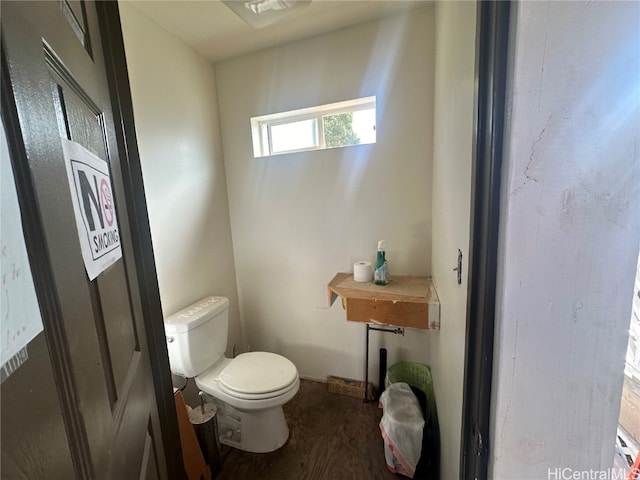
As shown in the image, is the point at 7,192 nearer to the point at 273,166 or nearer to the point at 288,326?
the point at 273,166

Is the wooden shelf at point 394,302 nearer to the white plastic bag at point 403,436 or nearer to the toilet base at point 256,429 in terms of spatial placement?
the white plastic bag at point 403,436

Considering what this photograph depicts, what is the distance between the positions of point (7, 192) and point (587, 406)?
832 millimetres

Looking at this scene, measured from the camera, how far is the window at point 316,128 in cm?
172

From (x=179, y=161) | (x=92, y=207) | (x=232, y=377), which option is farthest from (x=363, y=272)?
(x=92, y=207)

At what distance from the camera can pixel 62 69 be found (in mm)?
432

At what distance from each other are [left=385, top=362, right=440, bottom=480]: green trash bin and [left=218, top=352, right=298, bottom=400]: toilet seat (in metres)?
0.67

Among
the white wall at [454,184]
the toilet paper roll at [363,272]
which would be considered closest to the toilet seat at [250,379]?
the toilet paper roll at [363,272]

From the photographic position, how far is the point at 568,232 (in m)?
0.41

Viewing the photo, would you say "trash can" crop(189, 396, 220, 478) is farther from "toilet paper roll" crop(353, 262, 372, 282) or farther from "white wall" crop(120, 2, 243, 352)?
"toilet paper roll" crop(353, 262, 372, 282)

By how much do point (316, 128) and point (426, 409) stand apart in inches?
71.1

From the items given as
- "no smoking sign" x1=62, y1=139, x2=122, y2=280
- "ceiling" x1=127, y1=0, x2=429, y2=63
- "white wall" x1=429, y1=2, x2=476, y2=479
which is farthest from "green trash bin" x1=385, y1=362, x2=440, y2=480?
"ceiling" x1=127, y1=0, x2=429, y2=63

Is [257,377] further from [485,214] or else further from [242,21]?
[242,21]

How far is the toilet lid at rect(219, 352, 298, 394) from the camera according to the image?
55.5 inches

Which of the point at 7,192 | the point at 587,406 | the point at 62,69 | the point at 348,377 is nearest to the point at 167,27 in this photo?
the point at 62,69
